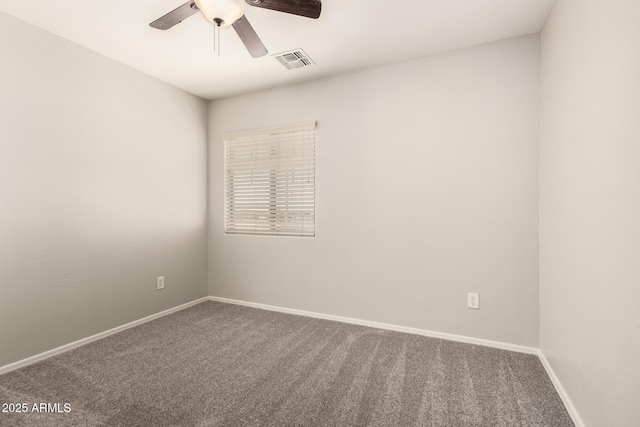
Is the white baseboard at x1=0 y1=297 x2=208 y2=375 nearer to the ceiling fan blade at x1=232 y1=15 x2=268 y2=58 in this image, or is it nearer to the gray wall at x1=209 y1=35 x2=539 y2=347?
the gray wall at x1=209 y1=35 x2=539 y2=347

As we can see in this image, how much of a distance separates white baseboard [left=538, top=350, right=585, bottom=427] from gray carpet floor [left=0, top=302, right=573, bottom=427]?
4 cm

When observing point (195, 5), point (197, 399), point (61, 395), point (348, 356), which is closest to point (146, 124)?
point (195, 5)

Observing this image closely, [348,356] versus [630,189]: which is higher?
[630,189]

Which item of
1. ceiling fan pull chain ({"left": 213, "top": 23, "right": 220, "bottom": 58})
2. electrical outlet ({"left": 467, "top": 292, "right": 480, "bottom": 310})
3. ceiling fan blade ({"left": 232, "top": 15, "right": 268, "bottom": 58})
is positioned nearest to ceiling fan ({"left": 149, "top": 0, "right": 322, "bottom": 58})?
ceiling fan blade ({"left": 232, "top": 15, "right": 268, "bottom": 58})

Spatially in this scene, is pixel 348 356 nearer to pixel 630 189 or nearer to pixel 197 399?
pixel 197 399

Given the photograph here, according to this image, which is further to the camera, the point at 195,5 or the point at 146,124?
the point at 146,124

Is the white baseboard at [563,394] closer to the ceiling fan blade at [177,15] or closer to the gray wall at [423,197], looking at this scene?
the gray wall at [423,197]

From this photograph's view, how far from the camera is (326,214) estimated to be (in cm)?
302

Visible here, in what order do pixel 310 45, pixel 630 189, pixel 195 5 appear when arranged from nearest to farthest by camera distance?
1. pixel 630 189
2. pixel 195 5
3. pixel 310 45

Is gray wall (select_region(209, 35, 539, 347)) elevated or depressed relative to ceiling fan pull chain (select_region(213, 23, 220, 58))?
depressed

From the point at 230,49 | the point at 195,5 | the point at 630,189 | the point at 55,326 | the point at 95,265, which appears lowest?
the point at 55,326

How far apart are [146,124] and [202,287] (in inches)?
75.8

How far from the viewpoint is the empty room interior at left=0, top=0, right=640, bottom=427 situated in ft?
4.97

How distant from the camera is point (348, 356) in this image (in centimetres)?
221
